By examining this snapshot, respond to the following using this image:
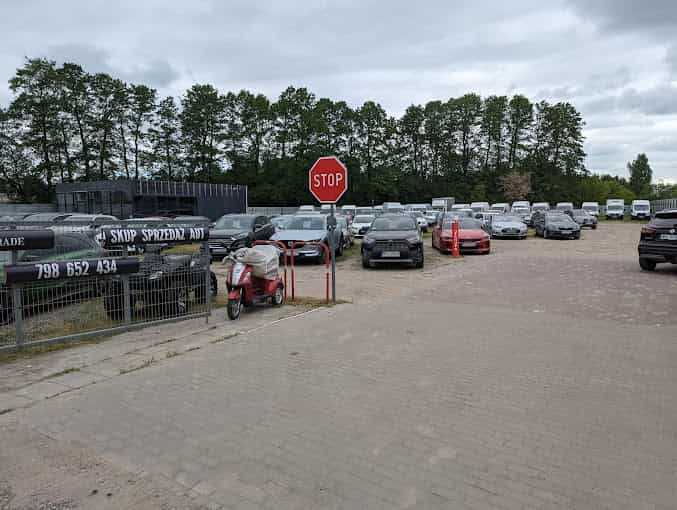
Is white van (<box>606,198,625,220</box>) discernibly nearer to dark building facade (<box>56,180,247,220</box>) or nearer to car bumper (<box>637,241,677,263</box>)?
dark building facade (<box>56,180,247,220</box>)

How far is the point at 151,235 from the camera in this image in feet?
24.0

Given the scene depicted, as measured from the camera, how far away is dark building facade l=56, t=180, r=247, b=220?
36.8 m

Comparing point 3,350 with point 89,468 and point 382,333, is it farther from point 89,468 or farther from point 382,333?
point 382,333

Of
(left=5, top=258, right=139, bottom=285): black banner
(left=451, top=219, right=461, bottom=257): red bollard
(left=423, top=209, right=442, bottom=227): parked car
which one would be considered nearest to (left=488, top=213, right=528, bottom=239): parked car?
(left=423, top=209, right=442, bottom=227): parked car

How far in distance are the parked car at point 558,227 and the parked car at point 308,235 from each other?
587 inches

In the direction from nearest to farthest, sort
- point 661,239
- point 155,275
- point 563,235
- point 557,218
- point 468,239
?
point 155,275 < point 661,239 < point 468,239 < point 563,235 < point 557,218

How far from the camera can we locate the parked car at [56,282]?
20.2 feet

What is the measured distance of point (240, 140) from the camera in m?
67.1

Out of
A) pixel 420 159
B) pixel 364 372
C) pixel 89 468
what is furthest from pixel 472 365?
pixel 420 159

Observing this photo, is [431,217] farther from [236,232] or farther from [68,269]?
[68,269]

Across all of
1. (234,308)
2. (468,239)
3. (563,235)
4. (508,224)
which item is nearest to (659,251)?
(468,239)

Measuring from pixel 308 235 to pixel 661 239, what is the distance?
10029 millimetres

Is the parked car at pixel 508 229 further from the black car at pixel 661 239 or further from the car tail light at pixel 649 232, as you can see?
the car tail light at pixel 649 232

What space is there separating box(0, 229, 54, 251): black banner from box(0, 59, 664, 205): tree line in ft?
175
